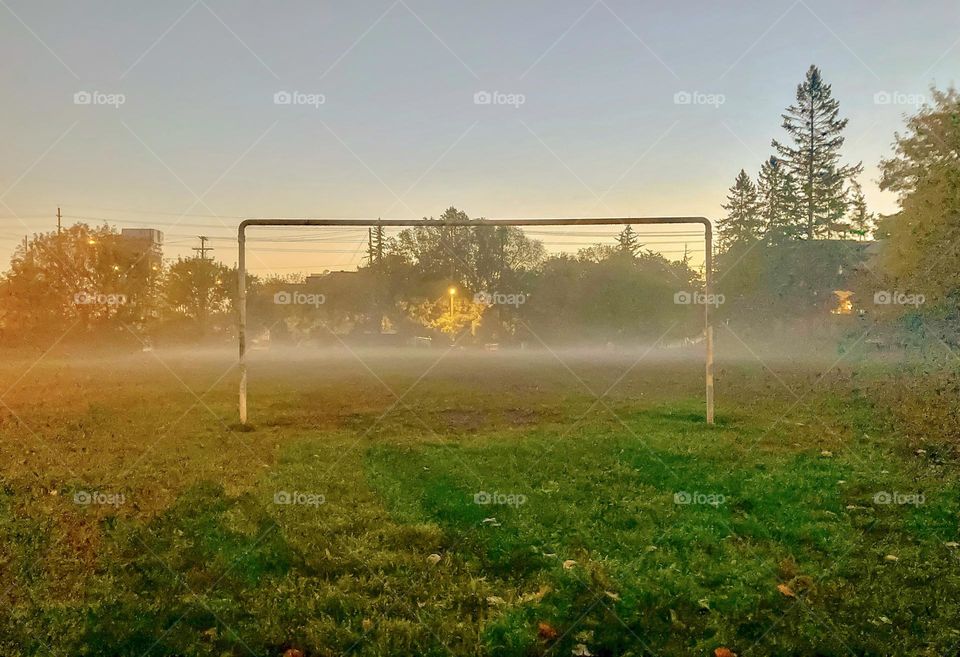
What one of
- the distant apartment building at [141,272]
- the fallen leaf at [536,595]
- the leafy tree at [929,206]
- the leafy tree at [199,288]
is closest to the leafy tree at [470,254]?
the leafy tree at [199,288]

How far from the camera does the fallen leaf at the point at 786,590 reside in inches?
189

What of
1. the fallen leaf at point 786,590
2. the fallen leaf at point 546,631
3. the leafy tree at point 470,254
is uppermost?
the leafy tree at point 470,254

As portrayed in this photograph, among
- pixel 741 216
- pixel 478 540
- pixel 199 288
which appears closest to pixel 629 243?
pixel 741 216

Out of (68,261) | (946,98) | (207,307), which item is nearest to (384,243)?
(207,307)

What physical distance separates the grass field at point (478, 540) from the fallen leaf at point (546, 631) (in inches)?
0.6

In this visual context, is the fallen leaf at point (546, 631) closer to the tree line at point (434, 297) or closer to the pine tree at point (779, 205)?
the tree line at point (434, 297)

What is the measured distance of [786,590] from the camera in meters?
4.87

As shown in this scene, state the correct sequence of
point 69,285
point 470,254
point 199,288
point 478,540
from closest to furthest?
point 478,540, point 69,285, point 470,254, point 199,288

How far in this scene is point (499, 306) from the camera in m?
59.2

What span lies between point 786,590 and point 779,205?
60.3 m

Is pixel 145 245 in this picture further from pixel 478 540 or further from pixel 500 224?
pixel 478 540

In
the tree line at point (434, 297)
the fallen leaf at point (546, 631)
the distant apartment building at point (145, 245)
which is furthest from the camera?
the tree line at point (434, 297)

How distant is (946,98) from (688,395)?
24.1 metres

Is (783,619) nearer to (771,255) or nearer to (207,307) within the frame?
(771,255)
